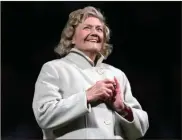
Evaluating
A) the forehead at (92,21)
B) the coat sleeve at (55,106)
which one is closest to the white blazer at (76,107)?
the coat sleeve at (55,106)

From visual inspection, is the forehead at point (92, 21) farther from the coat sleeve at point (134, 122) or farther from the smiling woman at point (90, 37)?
the coat sleeve at point (134, 122)

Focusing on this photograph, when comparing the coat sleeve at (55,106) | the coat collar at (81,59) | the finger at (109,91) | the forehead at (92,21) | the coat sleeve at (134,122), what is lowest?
the coat sleeve at (134,122)

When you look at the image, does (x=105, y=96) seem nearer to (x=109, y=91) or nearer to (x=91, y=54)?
(x=109, y=91)

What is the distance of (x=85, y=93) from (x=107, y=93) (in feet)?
0.26

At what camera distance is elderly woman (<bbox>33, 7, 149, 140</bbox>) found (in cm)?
185

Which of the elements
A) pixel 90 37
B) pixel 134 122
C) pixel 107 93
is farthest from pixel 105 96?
pixel 90 37

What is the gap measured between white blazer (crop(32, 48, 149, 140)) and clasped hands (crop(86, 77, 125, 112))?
0.03 metres

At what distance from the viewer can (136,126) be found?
193 centimetres

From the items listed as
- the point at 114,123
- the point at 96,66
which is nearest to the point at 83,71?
the point at 96,66

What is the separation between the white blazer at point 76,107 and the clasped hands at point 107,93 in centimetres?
3

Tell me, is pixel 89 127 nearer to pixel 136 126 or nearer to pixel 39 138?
pixel 136 126

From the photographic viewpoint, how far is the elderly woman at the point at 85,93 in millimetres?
1850

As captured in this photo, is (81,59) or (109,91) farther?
(81,59)

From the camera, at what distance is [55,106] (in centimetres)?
185
